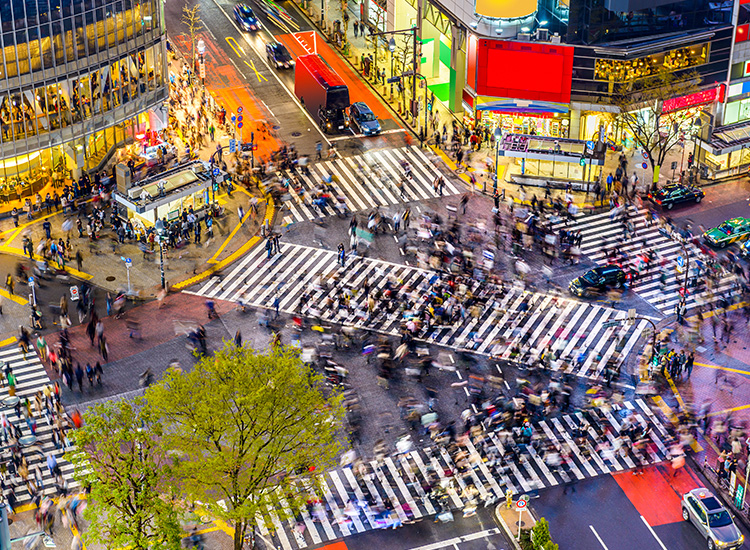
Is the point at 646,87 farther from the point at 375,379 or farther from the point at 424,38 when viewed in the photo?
the point at 375,379

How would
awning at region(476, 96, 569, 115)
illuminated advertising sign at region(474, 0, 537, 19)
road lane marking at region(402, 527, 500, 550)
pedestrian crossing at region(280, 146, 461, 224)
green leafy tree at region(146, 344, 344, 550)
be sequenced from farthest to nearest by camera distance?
awning at region(476, 96, 569, 115) < illuminated advertising sign at region(474, 0, 537, 19) < pedestrian crossing at region(280, 146, 461, 224) < road lane marking at region(402, 527, 500, 550) < green leafy tree at region(146, 344, 344, 550)

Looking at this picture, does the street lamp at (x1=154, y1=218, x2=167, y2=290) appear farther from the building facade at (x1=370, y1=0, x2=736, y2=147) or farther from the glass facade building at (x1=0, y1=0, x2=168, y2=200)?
the building facade at (x1=370, y1=0, x2=736, y2=147)

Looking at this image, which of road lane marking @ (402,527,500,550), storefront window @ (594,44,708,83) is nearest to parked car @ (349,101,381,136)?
storefront window @ (594,44,708,83)

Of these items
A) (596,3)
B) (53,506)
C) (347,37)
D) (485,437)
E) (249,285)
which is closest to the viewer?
(53,506)

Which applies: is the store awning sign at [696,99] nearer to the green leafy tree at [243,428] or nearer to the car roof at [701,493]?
the car roof at [701,493]

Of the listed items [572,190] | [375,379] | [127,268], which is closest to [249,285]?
[127,268]
